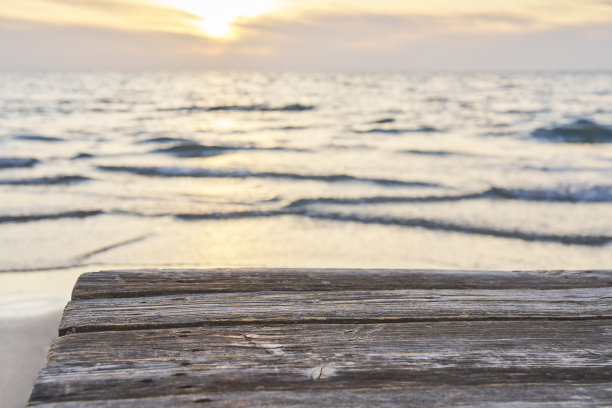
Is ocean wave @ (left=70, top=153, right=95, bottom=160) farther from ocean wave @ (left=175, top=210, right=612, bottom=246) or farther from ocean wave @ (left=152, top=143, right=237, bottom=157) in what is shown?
ocean wave @ (left=175, top=210, right=612, bottom=246)

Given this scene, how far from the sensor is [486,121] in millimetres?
19750

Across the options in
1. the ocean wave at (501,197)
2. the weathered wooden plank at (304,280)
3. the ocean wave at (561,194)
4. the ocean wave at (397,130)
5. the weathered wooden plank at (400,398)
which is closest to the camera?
the weathered wooden plank at (400,398)

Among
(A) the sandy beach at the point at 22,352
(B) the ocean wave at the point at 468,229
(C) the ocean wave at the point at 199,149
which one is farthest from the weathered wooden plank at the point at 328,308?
(C) the ocean wave at the point at 199,149

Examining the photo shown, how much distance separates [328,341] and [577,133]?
18.0m

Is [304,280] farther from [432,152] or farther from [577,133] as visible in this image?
[577,133]

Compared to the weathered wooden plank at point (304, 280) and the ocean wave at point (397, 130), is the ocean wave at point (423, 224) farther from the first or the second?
the ocean wave at point (397, 130)

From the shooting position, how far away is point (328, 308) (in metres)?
1.65

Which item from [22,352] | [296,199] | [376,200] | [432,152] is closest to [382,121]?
[432,152]

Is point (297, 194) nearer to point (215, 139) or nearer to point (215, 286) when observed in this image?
point (215, 286)

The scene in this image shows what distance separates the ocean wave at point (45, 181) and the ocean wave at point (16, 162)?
1.57 meters

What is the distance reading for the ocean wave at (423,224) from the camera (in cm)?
585

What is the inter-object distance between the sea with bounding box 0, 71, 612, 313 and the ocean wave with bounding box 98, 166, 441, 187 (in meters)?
0.05

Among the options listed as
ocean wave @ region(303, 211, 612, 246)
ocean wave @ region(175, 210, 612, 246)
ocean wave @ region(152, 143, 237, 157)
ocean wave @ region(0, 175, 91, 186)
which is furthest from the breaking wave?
ocean wave @ region(303, 211, 612, 246)

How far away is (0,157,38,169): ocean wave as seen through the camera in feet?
33.6
